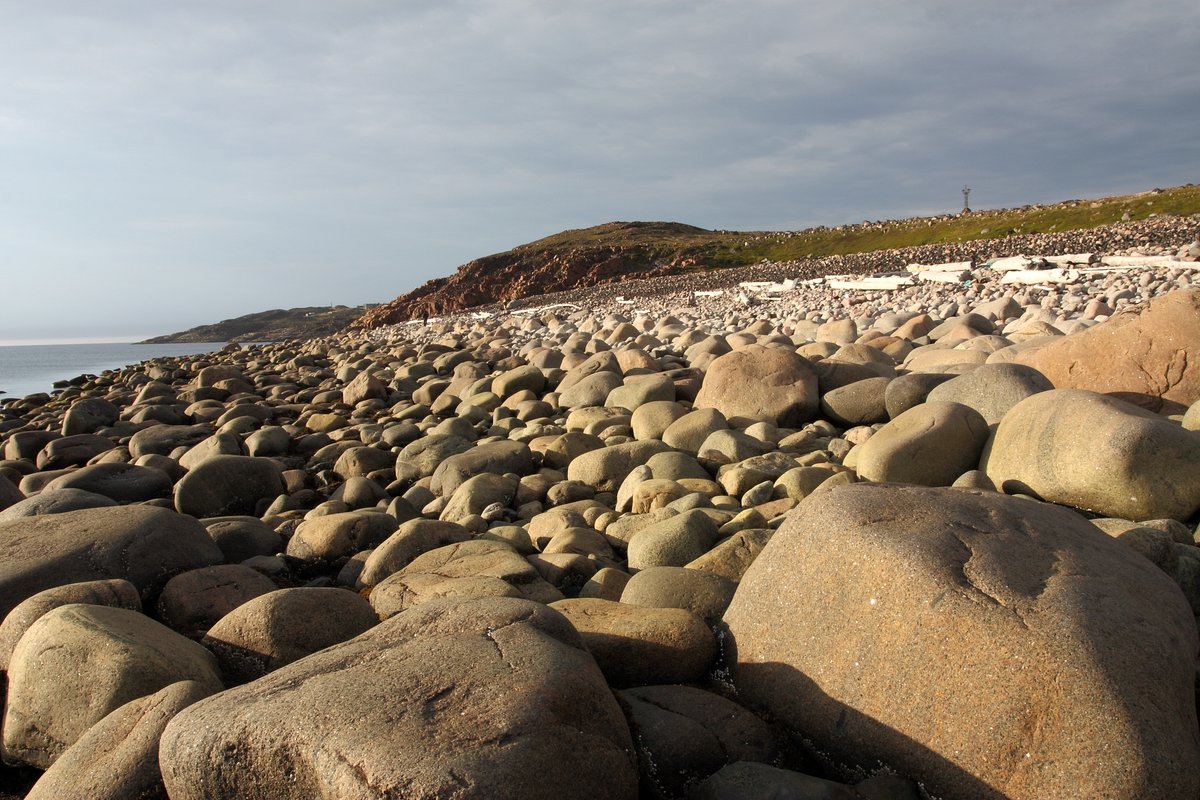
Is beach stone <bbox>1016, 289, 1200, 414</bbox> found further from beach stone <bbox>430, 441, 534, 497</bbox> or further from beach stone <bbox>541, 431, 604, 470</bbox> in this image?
beach stone <bbox>430, 441, 534, 497</bbox>

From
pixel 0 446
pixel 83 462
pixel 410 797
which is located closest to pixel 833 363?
pixel 410 797

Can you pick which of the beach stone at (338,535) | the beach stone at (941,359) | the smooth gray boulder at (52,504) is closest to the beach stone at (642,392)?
the beach stone at (941,359)

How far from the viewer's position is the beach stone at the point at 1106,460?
4.32 m

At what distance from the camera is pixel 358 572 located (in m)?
5.70

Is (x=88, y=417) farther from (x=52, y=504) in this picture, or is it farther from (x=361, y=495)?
(x=52, y=504)

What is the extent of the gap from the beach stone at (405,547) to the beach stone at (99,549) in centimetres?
99

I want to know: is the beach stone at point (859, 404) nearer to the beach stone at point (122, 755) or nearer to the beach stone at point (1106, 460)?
the beach stone at point (1106, 460)

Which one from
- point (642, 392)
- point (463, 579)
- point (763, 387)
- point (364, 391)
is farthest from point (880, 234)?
point (463, 579)

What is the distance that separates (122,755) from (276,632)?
101 cm

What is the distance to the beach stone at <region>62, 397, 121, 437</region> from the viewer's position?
1359cm

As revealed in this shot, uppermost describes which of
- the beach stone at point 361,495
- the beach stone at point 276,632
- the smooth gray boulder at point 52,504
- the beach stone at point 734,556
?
the smooth gray boulder at point 52,504

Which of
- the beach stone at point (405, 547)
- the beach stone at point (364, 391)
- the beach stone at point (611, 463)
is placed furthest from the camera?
the beach stone at point (364, 391)

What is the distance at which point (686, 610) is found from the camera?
12.3 ft

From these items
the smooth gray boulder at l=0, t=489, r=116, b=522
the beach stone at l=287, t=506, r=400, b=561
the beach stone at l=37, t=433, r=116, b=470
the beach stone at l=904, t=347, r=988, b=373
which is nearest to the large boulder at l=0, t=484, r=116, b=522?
the smooth gray boulder at l=0, t=489, r=116, b=522
